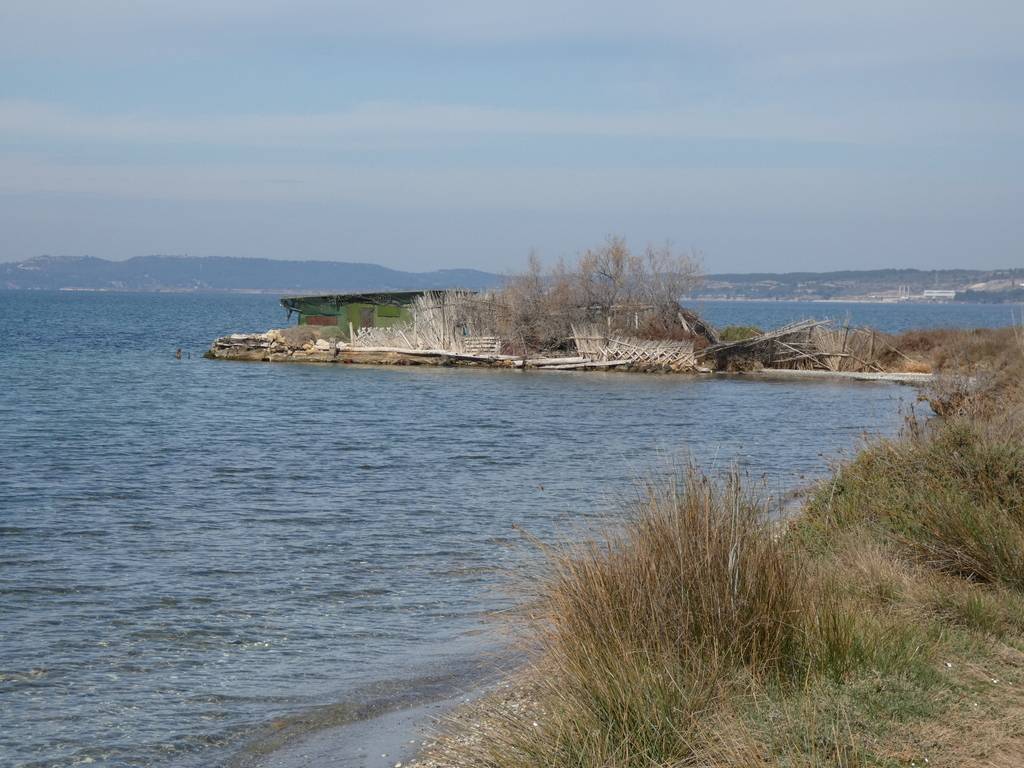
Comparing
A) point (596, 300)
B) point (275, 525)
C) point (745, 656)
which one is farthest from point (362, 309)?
point (745, 656)

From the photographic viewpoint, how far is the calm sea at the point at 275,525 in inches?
355

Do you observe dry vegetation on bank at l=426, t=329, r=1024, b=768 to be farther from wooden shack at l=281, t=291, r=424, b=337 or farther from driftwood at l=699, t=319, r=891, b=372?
wooden shack at l=281, t=291, r=424, b=337

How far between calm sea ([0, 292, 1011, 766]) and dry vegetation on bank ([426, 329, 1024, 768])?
142cm

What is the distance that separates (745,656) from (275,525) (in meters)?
10.2

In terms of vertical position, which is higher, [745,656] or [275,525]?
[745,656]

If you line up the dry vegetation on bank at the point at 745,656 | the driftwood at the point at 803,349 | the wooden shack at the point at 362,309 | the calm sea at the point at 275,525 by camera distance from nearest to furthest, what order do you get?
1. the dry vegetation on bank at the point at 745,656
2. the calm sea at the point at 275,525
3. the driftwood at the point at 803,349
4. the wooden shack at the point at 362,309

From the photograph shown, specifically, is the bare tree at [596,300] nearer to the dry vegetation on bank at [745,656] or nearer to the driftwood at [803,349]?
the driftwood at [803,349]

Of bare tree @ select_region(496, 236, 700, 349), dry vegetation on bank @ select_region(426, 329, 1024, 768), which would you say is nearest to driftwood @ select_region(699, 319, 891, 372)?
bare tree @ select_region(496, 236, 700, 349)

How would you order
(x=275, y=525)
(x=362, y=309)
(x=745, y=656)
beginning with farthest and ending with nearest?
(x=362, y=309) < (x=275, y=525) < (x=745, y=656)

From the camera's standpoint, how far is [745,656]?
21.5ft

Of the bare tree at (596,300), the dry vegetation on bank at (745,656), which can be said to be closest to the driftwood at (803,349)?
the bare tree at (596,300)

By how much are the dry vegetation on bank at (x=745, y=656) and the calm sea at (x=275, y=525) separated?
1423 millimetres

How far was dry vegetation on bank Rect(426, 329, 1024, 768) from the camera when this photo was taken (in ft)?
18.5

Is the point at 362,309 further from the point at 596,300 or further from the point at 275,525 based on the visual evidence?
the point at 275,525
